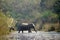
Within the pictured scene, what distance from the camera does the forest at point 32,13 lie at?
84.3 inches

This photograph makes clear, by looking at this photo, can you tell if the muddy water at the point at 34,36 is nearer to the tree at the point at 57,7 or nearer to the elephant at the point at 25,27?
the elephant at the point at 25,27

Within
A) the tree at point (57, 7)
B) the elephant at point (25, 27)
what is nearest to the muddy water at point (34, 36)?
the elephant at point (25, 27)

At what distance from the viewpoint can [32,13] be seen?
7.19ft

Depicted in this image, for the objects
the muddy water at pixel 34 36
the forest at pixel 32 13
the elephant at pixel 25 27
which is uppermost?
the forest at pixel 32 13

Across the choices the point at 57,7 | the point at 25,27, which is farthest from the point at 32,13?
the point at 57,7

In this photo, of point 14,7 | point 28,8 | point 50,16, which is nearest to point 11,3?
point 14,7

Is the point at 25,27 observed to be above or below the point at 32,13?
below

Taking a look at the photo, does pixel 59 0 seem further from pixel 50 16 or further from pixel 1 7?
pixel 1 7

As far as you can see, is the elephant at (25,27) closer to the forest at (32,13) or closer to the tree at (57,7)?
the forest at (32,13)

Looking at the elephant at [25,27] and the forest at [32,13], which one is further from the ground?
the forest at [32,13]

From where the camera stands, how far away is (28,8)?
86.4 inches

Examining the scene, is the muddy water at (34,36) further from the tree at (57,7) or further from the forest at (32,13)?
the tree at (57,7)

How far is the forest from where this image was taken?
2.14m

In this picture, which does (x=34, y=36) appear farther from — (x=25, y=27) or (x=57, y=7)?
(x=57, y=7)
